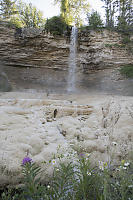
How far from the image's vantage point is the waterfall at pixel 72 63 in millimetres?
11891

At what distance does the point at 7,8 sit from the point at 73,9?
766cm

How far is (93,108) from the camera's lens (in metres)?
5.08

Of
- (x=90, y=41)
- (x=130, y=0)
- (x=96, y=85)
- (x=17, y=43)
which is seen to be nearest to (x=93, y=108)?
(x=96, y=85)

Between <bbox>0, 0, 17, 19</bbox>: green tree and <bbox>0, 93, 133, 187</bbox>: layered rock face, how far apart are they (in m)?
14.3

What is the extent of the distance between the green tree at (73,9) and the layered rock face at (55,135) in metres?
11.6

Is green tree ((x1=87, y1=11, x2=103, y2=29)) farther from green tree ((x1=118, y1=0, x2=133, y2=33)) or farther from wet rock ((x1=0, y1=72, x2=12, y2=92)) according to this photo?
wet rock ((x1=0, y1=72, x2=12, y2=92))

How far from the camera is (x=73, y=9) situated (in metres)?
14.3

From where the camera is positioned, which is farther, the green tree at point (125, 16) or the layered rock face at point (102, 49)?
the green tree at point (125, 16)

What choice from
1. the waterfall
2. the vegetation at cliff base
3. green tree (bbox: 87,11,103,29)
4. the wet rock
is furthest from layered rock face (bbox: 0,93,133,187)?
green tree (bbox: 87,11,103,29)

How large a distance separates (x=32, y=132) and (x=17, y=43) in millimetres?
10310

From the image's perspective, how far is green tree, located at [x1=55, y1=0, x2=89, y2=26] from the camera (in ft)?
44.1

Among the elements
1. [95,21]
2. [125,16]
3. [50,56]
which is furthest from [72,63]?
[125,16]

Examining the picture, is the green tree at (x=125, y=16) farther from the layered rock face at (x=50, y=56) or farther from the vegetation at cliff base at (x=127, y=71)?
the vegetation at cliff base at (x=127, y=71)

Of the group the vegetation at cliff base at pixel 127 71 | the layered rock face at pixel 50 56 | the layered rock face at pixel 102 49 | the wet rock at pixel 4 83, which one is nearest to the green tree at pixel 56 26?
the layered rock face at pixel 50 56
